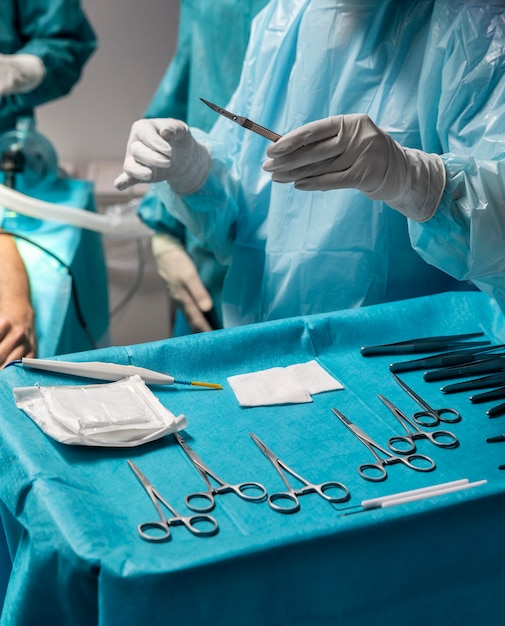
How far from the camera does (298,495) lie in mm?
947

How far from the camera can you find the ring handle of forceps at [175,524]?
2.80 ft

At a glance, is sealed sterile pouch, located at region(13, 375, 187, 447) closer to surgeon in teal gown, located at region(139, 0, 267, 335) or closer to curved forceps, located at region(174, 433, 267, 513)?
curved forceps, located at region(174, 433, 267, 513)

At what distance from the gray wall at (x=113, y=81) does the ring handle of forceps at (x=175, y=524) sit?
9.20ft

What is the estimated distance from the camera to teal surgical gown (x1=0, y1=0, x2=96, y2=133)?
2510 millimetres

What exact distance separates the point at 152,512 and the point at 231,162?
1053mm

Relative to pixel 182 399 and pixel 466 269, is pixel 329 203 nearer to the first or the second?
pixel 466 269

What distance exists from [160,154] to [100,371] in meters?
0.51

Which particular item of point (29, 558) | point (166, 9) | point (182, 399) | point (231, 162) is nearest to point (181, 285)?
point (231, 162)

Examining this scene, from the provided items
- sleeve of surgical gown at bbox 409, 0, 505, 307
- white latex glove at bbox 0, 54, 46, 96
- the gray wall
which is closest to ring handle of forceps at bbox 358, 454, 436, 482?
sleeve of surgical gown at bbox 409, 0, 505, 307

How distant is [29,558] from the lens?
87 cm

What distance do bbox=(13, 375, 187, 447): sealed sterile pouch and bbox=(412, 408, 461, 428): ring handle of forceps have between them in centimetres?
33

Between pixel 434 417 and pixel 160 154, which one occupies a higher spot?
pixel 160 154

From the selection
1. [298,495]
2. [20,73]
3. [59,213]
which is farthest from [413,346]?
[20,73]

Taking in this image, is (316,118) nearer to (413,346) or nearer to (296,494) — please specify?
(413,346)
